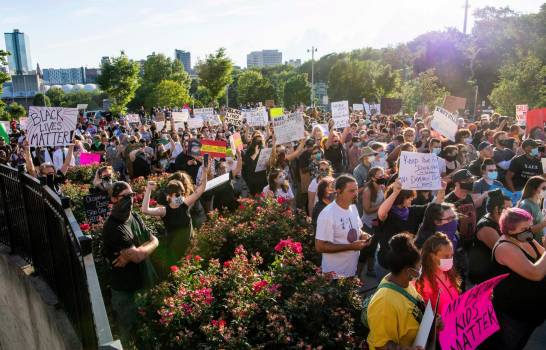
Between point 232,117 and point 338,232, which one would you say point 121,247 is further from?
point 232,117

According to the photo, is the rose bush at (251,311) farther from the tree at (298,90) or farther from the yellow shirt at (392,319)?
the tree at (298,90)

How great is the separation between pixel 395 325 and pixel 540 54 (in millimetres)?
48391

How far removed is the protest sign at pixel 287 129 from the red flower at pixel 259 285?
6.37m

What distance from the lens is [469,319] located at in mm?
3414

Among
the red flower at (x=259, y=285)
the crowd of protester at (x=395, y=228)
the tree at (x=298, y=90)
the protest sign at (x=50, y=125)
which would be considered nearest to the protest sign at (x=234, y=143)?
the crowd of protester at (x=395, y=228)

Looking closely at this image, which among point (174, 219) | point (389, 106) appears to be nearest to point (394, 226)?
point (174, 219)

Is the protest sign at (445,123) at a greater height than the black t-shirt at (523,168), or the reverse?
the protest sign at (445,123)

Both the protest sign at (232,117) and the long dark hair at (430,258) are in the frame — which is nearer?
the long dark hair at (430,258)

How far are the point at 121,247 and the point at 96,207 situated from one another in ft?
8.33

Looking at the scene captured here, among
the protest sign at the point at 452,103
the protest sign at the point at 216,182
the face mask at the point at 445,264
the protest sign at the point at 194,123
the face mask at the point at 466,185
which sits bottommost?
the protest sign at the point at 216,182

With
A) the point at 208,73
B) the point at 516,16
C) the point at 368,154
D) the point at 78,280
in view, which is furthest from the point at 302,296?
the point at 516,16

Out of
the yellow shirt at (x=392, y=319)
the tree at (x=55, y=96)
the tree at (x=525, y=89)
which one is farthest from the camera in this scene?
the tree at (x=55, y=96)

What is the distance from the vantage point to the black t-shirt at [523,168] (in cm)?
843

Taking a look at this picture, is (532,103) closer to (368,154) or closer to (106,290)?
(368,154)
